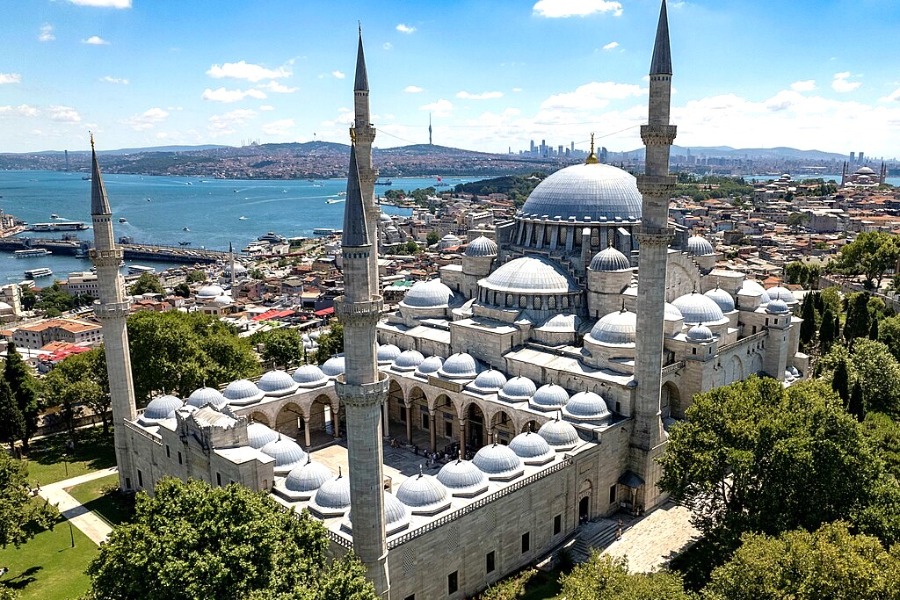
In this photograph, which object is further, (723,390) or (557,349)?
(557,349)

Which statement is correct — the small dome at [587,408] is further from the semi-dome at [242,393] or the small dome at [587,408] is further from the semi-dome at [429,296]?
the semi-dome at [242,393]

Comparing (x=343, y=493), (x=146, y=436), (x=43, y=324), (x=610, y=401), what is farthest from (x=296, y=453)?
(x=43, y=324)

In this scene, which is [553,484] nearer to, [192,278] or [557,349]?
[557,349]

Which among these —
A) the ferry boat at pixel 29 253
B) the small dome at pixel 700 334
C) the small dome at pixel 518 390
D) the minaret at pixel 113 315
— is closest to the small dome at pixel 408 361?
the small dome at pixel 518 390

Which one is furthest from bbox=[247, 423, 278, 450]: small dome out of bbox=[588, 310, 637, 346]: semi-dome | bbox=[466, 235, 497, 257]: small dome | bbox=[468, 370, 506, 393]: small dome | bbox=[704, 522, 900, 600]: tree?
bbox=[466, 235, 497, 257]: small dome

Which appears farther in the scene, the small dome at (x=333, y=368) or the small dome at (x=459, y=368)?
the small dome at (x=333, y=368)

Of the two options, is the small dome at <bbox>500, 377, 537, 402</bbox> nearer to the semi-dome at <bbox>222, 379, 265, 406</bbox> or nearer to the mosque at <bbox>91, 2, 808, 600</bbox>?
the mosque at <bbox>91, 2, 808, 600</bbox>

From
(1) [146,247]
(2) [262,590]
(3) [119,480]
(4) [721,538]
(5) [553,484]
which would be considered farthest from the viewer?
(1) [146,247]
